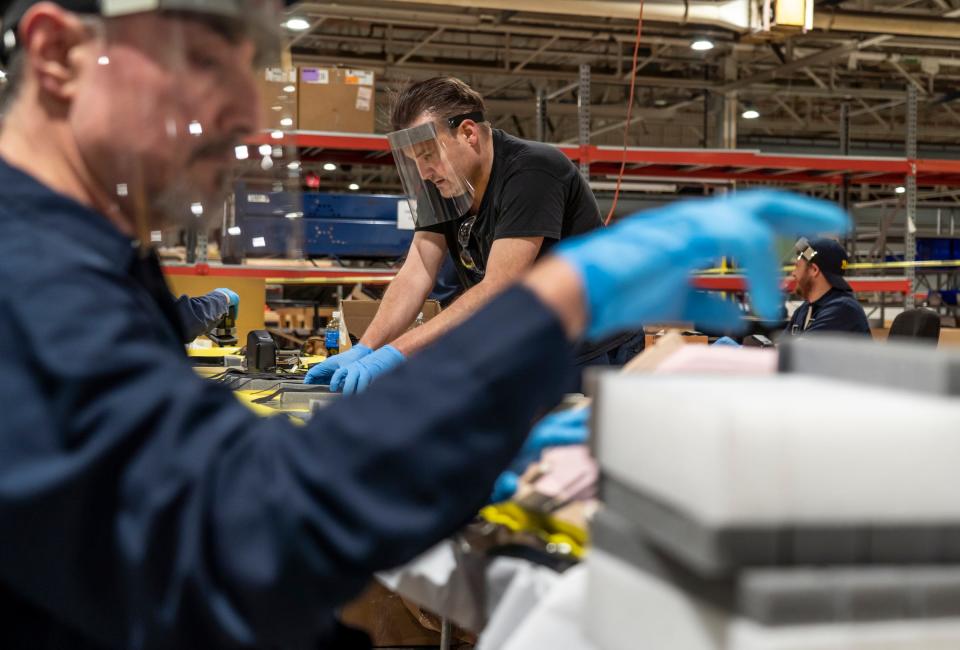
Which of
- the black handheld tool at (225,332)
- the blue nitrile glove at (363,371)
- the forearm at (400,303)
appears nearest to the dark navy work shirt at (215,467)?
the blue nitrile glove at (363,371)

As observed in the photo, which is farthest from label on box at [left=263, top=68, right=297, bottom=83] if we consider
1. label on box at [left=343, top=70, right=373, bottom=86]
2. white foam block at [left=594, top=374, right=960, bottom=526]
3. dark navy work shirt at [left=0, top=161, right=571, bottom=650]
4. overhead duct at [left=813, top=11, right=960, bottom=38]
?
overhead duct at [left=813, top=11, right=960, bottom=38]

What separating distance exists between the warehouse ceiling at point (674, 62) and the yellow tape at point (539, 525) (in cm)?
531

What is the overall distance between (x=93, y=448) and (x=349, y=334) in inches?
130

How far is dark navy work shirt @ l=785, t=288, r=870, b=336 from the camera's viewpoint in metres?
5.14

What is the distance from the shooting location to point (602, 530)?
0.82 metres

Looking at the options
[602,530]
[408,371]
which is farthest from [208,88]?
[602,530]

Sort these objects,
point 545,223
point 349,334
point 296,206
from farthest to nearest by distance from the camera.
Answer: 1. point 349,334
2. point 545,223
3. point 296,206

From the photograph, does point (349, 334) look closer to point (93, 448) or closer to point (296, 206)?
point (296, 206)

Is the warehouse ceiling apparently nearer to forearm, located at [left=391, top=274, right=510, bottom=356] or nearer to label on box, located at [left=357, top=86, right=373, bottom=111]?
label on box, located at [left=357, top=86, right=373, bottom=111]

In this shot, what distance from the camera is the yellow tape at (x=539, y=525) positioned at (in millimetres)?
1059

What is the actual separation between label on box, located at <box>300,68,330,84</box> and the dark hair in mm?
3704

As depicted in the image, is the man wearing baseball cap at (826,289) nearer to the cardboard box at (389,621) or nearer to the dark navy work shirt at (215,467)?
Result: the cardboard box at (389,621)

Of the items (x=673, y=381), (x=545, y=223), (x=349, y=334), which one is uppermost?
(x=545, y=223)

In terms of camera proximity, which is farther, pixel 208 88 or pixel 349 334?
pixel 349 334
